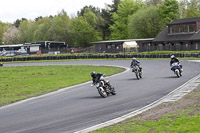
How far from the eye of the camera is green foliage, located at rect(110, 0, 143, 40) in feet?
321

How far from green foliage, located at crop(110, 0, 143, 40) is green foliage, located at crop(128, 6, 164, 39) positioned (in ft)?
33.2

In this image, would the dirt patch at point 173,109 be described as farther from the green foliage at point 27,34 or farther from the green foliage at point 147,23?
the green foliage at point 27,34

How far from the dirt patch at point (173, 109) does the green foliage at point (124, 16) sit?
8642cm

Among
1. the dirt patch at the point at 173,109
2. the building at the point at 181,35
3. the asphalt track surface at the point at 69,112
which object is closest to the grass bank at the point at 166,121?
the dirt patch at the point at 173,109

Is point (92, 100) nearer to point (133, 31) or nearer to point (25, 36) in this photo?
point (133, 31)

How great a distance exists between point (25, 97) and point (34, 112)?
526 cm

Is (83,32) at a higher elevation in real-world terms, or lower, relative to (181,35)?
higher

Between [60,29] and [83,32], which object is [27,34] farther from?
[83,32]

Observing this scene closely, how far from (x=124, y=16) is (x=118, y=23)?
2.74m

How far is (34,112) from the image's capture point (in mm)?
13336

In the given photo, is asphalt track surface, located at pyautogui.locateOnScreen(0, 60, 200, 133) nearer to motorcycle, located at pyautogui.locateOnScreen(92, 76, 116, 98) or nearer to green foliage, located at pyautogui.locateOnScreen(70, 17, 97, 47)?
motorcycle, located at pyautogui.locateOnScreen(92, 76, 116, 98)

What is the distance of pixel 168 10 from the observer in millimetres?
83062

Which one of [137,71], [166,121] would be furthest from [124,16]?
[166,121]

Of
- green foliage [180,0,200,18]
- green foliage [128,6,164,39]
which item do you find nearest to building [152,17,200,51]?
green foliage [128,6,164,39]
